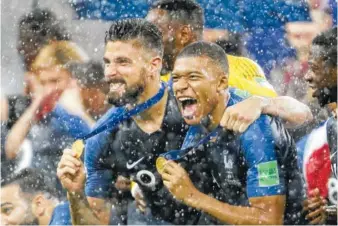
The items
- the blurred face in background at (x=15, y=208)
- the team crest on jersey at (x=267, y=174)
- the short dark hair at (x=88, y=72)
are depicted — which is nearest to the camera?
the team crest on jersey at (x=267, y=174)

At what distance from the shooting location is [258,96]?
339 centimetres

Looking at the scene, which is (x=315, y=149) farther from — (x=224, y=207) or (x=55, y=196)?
(x=55, y=196)

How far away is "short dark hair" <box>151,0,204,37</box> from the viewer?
3.42 meters

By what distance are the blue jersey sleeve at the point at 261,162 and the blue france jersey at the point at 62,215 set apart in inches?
32.6

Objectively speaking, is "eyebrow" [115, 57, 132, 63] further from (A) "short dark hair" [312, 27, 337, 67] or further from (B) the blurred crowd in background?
(A) "short dark hair" [312, 27, 337, 67]

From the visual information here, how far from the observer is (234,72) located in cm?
340

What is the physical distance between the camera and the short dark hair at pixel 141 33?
134 inches

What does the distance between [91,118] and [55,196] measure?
39 cm

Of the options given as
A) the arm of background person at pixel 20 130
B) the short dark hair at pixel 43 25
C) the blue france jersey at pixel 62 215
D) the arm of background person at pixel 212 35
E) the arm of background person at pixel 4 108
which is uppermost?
the short dark hair at pixel 43 25

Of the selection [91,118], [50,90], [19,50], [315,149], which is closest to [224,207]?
[315,149]

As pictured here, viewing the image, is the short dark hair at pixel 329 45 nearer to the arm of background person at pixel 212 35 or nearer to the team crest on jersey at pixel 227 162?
the arm of background person at pixel 212 35

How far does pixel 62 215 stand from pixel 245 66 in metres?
1.06

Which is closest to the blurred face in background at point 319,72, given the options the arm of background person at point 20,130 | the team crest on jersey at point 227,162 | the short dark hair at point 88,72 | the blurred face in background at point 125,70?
the team crest on jersey at point 227,162

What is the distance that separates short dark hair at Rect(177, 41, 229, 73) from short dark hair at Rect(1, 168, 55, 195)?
84 cm
